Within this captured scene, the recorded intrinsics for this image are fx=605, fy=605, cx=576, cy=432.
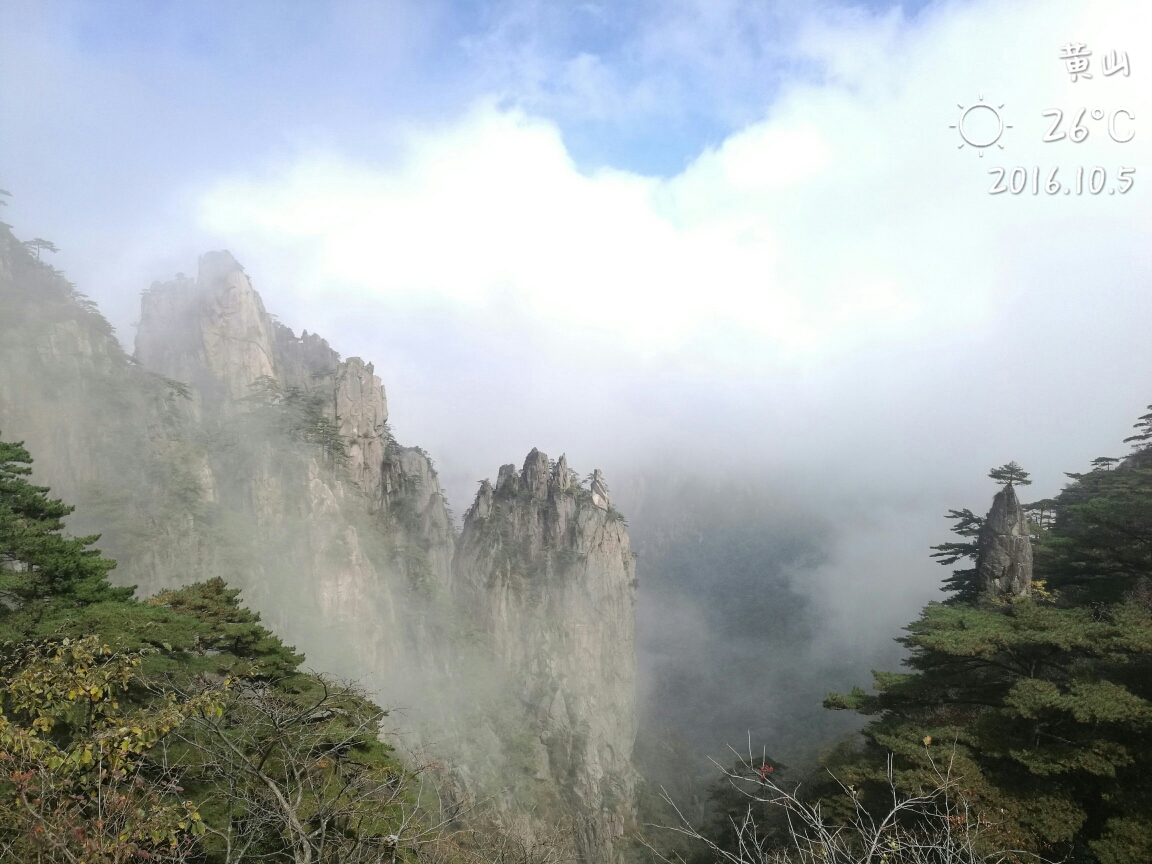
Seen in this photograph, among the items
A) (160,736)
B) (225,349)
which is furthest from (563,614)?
(160,736)

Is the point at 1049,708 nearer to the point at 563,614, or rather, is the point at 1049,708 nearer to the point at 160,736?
the point at 160,736

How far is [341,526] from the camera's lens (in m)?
42.8

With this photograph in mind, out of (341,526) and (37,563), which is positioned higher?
(37,563)

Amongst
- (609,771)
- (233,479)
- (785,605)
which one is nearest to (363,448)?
(233,479)

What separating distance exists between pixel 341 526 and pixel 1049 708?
39.9m

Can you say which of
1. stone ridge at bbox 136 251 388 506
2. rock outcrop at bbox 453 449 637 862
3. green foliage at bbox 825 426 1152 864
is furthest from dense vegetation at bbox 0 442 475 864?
rock outcrop at bbox 453 449 637 862

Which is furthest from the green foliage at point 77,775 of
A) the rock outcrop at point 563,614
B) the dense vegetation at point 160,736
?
the rock outcrop at point 563,614

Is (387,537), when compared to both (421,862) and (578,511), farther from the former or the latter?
(421,862)

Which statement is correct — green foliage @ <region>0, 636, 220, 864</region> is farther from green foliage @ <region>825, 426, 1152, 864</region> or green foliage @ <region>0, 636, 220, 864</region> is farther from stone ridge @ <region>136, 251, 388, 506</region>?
stone ridge @ <region>136, 251, 388, 506</region>

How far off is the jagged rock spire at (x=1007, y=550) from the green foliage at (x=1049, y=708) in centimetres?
104

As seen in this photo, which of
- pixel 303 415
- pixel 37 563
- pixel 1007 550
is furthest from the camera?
pixel 303 415

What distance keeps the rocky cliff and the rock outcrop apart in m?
0.20

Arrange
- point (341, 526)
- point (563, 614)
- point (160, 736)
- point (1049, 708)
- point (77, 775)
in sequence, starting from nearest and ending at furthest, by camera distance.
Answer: point (77, 775) < point (160, 736) < point (1049, 708) < point (341, 526) < point (563, 614)

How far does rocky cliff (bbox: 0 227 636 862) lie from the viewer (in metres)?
32.0
